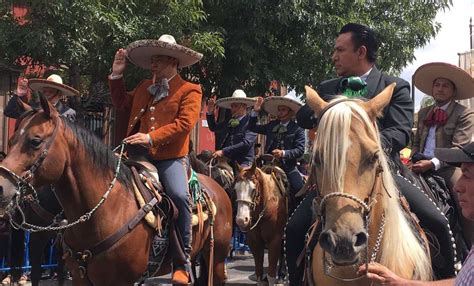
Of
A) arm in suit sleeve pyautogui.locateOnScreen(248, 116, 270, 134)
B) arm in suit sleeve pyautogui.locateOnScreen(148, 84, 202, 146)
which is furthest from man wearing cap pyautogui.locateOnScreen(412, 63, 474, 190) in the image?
arm in suit sleeve pyautogui.locateOnScreen(248, 116, 270, 134)

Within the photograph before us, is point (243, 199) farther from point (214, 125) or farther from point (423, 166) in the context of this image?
point (423, 166)

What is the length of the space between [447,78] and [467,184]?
12.8 feet

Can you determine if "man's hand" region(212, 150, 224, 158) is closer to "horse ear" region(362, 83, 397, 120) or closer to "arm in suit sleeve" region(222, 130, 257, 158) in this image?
"arm in suit sleeve" region(222, 130, 257, 158)

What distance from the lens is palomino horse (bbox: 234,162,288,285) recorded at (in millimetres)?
9031

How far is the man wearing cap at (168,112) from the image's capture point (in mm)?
5605

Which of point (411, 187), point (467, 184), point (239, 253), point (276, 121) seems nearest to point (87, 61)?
point (276, 121)

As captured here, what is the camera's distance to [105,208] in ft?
16.5

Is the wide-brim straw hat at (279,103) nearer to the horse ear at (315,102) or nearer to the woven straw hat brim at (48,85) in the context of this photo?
the woven straw hat brim at (48,85)

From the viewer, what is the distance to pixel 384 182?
3.62m

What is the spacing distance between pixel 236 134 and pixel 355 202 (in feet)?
24.8

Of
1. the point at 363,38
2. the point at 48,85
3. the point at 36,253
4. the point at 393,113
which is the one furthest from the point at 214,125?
the point at 393,113

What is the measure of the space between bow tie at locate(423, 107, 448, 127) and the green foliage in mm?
5711

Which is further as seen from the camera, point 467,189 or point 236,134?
point 236,134

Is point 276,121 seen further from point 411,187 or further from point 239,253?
point 411,187
